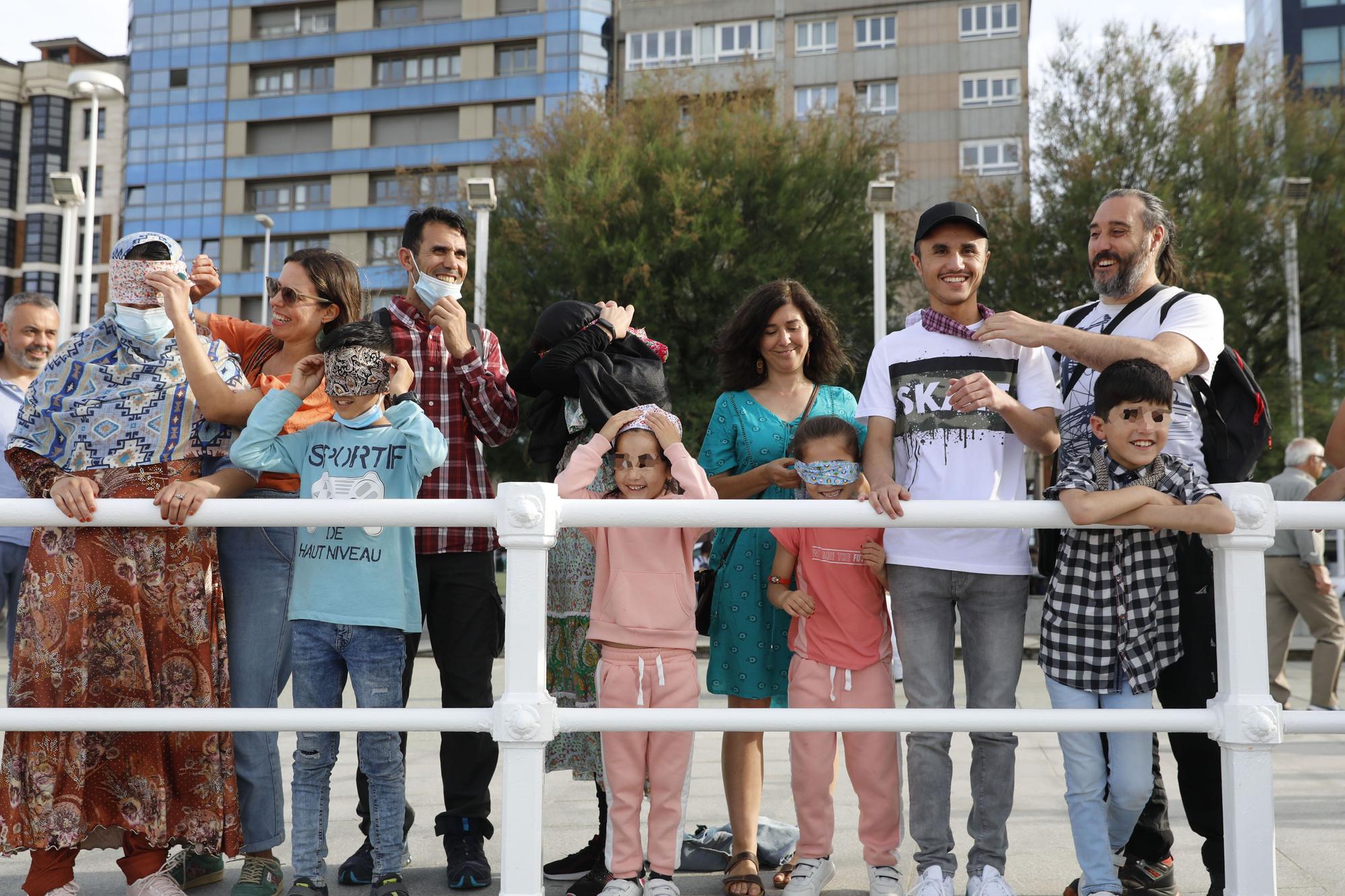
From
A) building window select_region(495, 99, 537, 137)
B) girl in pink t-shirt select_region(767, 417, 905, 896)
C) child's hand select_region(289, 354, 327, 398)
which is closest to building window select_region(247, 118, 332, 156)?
building window select_region(495, 99, 537, 137)

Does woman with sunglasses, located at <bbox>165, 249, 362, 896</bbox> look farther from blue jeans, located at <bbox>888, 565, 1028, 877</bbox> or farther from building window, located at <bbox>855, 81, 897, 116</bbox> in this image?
building window, located at <bbox>855, 81, 897, 116</bbox>

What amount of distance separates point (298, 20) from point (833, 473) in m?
53.6

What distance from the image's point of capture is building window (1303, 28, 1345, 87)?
39.0 metres

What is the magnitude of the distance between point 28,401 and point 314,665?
1.11 metres

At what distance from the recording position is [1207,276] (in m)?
17.1

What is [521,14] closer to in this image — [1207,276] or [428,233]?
[1207,276]

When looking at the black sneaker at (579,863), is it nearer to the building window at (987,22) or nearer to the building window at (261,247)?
the building window at (987,22)

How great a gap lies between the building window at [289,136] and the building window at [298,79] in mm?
1335

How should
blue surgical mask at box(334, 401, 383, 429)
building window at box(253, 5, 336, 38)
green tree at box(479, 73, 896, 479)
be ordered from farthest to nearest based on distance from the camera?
building window at box(253, 5, 336, 38)
green tree at box(479, 73, 896, 479)
blue surgical mask at box(334, 401, 383, 429)

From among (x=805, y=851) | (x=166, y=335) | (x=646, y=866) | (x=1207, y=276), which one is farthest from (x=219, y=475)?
(x=1207, y=276)

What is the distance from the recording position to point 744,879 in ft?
10.4

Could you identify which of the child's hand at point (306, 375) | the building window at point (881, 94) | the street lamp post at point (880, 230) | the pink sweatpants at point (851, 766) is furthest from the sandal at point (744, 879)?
the building window at point (881, 94)

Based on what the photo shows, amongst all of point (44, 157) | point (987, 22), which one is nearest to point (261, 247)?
point (44, 157)

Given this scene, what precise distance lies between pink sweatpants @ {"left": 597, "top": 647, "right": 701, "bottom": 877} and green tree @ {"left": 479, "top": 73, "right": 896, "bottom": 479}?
521 inches
